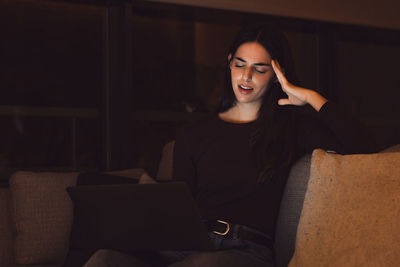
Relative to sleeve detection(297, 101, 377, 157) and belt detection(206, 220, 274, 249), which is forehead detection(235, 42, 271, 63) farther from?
belt detection(206, 220, 274, 249)

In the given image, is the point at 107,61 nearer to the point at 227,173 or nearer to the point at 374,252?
the point at 227,173

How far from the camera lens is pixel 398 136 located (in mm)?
4148

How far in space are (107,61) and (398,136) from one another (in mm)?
2335

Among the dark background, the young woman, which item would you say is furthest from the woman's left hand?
the dark background

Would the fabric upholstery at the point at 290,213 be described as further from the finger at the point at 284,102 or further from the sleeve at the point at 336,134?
the finger at the point at 284,102

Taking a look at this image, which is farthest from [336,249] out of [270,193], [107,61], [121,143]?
[107,61]

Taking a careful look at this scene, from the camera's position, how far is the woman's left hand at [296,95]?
186 cm

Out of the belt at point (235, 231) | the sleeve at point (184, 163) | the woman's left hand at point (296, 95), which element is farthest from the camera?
the sleeve at point (184, 163)

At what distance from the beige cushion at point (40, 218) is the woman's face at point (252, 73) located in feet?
3.03

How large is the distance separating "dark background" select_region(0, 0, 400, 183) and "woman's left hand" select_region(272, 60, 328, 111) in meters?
1.41

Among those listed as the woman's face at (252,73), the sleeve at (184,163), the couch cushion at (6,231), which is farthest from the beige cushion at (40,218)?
the woman's face at (252,73)

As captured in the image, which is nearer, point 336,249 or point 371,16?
point 336,249

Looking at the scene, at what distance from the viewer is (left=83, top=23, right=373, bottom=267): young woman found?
177cm

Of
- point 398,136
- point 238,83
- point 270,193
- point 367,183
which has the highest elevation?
point 238,83
